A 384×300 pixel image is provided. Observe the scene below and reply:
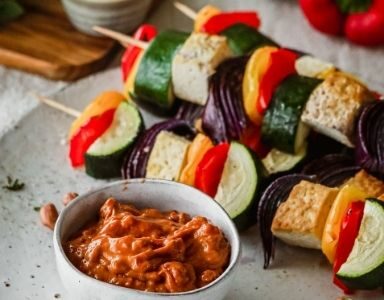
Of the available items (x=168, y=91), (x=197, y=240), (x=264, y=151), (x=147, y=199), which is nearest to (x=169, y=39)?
(x=168, y=91)

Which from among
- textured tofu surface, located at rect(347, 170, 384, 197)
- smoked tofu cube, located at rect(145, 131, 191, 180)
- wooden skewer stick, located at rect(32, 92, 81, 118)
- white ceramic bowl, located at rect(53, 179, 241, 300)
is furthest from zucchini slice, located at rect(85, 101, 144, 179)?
textured tofu surface, located at rect(347, 170, 384, 197)

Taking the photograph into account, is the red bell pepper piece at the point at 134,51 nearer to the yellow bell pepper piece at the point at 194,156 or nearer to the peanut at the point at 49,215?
the yellow bell pepper piece at the point at 194,156

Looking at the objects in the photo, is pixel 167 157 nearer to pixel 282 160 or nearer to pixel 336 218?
pixel 282 160

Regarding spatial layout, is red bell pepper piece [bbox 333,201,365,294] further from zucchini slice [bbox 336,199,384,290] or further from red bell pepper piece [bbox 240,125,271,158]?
red bell pepper piece [bbox 240,125,271,158]

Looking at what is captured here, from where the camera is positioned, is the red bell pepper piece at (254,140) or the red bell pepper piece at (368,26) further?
the red bell pepper piece at (368,26)

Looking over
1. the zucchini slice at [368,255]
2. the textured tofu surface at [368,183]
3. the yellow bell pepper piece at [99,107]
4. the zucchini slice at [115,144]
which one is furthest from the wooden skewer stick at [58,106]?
the zucchini slice at [368,255]

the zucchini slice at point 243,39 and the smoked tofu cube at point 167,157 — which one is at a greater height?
the zucchini slice at point 243,39

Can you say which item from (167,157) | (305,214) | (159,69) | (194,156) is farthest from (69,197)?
(305,214)
